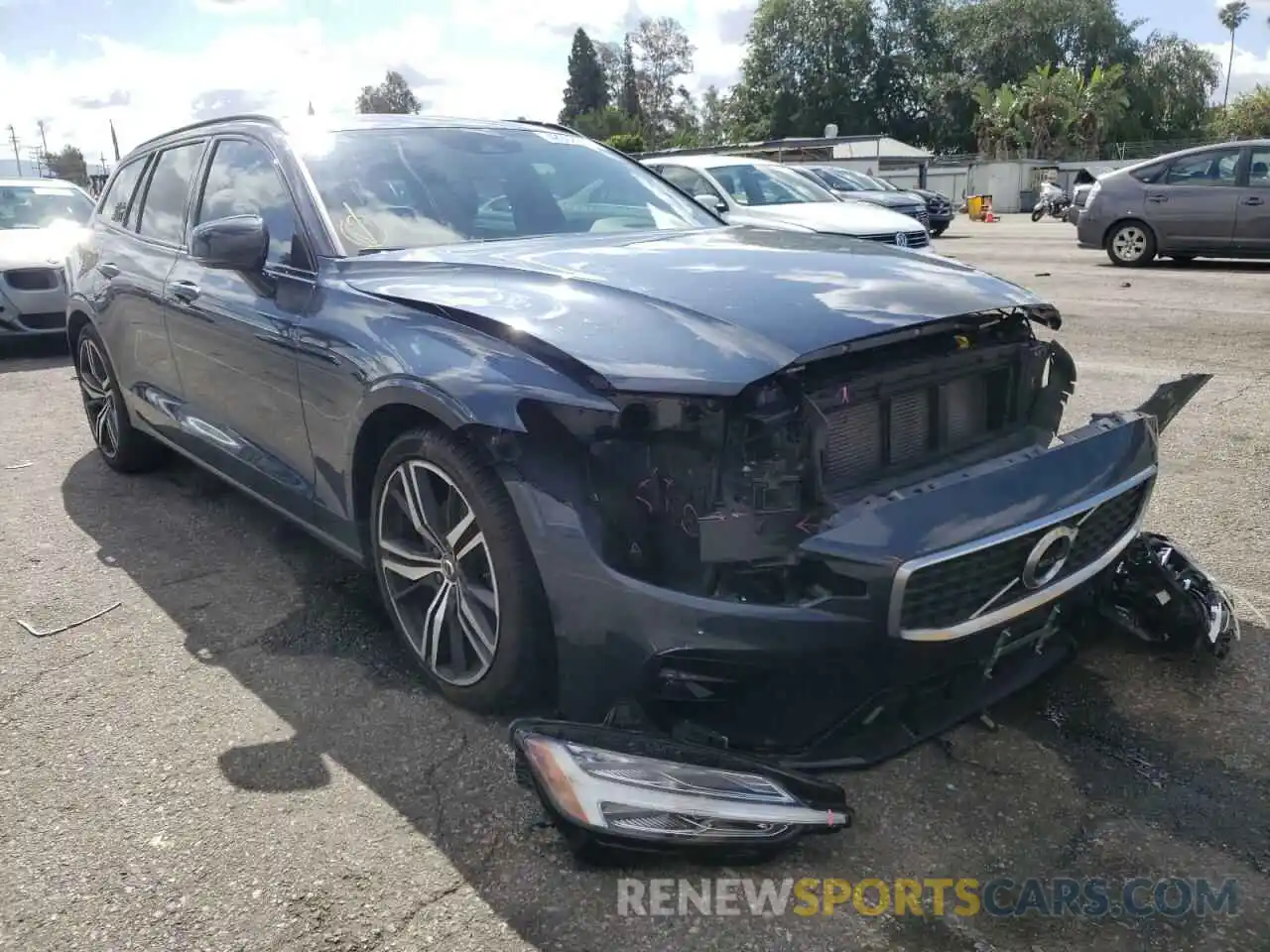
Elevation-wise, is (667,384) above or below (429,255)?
below

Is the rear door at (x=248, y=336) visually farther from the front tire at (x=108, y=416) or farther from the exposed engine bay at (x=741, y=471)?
the exposed engine bay at (x=741, y=471)

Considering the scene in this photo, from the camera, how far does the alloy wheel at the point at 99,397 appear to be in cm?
536

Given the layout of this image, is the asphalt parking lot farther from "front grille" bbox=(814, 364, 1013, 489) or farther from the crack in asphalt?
"front grille" bbox=(814, 364, 1013, 489)

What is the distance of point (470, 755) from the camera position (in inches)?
→ 110

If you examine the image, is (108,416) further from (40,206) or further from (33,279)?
(40,206)

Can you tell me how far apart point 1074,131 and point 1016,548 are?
55.9 metres

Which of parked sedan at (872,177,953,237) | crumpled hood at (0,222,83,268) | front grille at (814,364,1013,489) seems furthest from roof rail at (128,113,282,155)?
parked sedan at (872,177,953,237)

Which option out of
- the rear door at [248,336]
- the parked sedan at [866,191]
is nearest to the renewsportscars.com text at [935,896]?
the rear door at [248,336]

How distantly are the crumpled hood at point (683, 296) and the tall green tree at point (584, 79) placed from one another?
98684mm

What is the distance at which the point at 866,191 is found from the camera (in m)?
19.3

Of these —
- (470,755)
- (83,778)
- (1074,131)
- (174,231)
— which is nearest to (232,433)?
(174,231)

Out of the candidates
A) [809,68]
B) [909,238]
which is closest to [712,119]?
[809,68]

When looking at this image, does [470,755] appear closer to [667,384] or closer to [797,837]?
[797,837]

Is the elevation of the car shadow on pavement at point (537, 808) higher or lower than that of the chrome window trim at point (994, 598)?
lower
